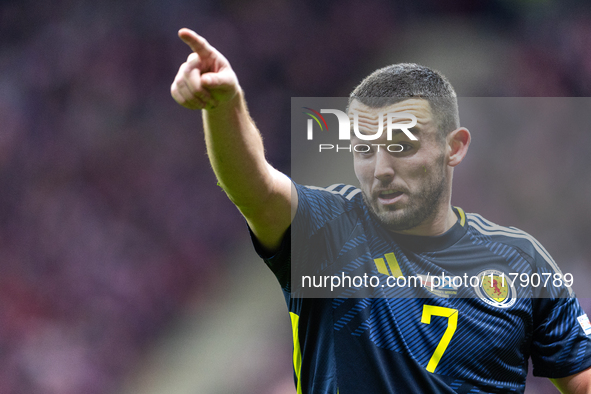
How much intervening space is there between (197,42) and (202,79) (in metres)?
0.09

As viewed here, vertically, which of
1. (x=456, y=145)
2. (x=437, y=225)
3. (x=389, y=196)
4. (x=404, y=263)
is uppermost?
(x=456, y=145)

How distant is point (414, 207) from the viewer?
178 cm

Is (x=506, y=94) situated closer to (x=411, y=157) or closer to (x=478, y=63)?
(x=478, y=63)

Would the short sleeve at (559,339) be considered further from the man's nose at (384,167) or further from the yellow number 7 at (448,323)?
the man's nose at (384,167)

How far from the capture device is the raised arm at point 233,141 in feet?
3.68

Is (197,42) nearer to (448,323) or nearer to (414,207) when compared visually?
(414,207)

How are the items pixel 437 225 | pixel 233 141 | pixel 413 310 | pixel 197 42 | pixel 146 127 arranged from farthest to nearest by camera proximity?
pixel 146 127
pixel 437 225
pixel 413 310
pixel 233 141
pixel 197 42

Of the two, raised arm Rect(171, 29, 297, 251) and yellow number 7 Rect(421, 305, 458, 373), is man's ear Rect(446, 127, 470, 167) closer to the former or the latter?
yellow number 7 Rect(421, 305, 458, 373)

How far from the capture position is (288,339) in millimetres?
3961

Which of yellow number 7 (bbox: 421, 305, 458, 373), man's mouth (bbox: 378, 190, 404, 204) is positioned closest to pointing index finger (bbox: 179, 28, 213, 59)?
man's mouth (bbox: 378, 190, 404, 204)

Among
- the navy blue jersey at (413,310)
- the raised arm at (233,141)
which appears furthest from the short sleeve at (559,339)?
the raised arm at (233,141)

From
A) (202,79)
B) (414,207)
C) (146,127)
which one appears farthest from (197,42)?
(146,127)

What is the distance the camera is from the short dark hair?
70.4 inches

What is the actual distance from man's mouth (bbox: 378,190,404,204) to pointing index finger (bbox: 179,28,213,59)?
2.83 feet
